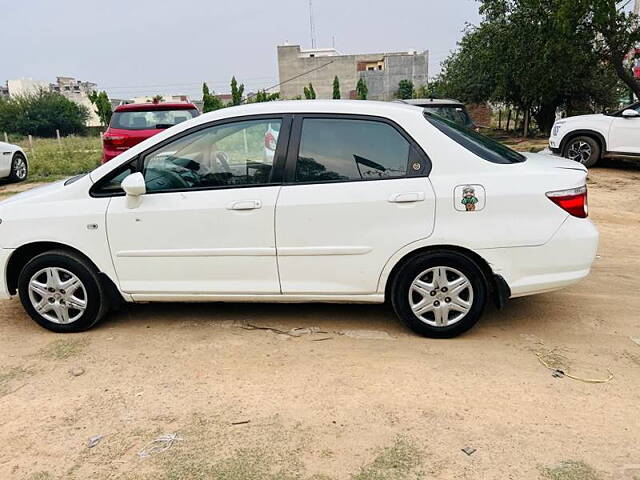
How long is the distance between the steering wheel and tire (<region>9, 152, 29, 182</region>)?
36.2ft

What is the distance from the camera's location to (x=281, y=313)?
430 centimetres

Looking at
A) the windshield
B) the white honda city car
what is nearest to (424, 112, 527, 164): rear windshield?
the white honda city car

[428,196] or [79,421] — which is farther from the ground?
[428,196]

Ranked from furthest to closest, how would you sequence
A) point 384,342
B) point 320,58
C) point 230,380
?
point 320,58
point 384,342
point 230,380

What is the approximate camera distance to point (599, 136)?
11133 millimetres

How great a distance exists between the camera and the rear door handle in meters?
3.51

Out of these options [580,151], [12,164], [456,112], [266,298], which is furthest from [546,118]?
[266,298]

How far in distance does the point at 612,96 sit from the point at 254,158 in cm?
2103

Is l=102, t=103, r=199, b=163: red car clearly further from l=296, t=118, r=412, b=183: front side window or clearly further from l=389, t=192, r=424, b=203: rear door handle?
l=389, t=192, r=424, b=203: rear door handle

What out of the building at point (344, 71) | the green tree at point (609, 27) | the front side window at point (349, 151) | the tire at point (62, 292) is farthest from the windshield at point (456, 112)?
the building at point (344, 71)

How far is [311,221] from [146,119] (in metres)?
6.69

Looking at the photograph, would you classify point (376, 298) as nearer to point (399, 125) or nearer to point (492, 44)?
point (399, 125)

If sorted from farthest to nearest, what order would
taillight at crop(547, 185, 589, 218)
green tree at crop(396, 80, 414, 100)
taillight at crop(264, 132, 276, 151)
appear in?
green tree at crop(396, 80, 414, 100) < taillight at crop(264, 132, 276, 151) < taillight at crop(547, 185, 589, 218)

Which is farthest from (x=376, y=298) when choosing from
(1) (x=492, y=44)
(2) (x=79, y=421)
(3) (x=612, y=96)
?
(3) (x=612, y=96)
